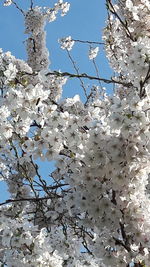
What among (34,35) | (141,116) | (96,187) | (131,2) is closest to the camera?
(141,116)

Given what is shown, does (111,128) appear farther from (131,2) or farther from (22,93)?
(131,2)

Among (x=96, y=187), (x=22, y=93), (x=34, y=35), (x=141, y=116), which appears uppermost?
(x=34, y=35)

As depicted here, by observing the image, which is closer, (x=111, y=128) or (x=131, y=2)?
(x=111, y=128)

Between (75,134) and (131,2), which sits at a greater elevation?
(131,2)

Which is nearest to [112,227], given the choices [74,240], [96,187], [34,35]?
[96,187]

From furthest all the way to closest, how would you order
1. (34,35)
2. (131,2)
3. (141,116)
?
1. (34,35)
2. (131,2)
3. (141,116)

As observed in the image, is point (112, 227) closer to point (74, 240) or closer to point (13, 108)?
point (13, 108)

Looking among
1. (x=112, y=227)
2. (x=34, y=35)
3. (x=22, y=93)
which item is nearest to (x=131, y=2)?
(x=22, y=93)

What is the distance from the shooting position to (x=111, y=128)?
3285 mm

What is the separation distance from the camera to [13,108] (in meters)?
3.65

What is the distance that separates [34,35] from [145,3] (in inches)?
184

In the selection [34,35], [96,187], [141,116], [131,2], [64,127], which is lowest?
[96,187]

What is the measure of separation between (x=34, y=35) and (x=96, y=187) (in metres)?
6.47

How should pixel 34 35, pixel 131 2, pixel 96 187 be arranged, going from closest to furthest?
1. pixel 96 187
2. pixel 131 2
3. pixel 34 35
